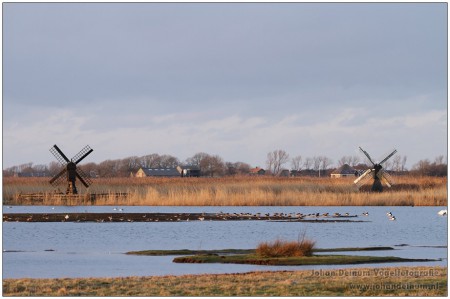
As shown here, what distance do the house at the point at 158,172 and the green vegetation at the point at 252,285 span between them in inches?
4674

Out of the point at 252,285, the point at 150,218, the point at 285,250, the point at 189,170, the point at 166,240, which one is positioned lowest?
the point at 252,285

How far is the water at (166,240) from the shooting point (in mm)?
21031

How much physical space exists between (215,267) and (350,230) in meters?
15.8

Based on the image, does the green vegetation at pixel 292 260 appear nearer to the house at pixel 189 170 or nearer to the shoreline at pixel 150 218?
the shoreline at pixel 150 218

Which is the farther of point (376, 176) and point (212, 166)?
point (212, 166)

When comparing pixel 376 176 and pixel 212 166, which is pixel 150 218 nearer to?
pixel 376 176

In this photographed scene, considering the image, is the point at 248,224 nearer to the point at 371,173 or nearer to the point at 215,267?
the point at 215,267

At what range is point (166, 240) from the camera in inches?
1219

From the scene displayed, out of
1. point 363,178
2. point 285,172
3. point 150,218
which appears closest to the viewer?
point 150,218

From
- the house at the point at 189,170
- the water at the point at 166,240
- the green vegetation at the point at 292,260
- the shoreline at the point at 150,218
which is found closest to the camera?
the water at the point at 166,240

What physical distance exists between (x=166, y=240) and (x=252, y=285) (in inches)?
565

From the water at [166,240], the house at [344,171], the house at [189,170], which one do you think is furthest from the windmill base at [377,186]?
the house at [344,171]

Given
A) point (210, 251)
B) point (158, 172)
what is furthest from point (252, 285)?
point (158, 172)

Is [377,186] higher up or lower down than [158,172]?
lower down
